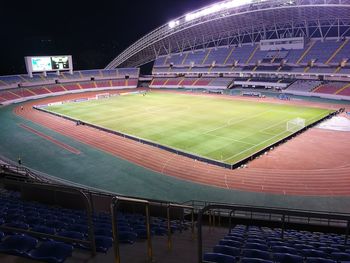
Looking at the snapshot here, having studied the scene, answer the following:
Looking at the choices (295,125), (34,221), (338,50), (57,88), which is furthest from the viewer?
(57,88)

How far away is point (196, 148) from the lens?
28031mm

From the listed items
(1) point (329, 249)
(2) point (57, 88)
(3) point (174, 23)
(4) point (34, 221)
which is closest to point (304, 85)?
(3) point (174, 23)

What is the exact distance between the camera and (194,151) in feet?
89.1

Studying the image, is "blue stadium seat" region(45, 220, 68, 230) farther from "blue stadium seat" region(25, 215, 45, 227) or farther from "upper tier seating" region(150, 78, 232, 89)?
"upper tier seating" region(150, 78, 232, 89)

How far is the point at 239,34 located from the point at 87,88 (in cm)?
4044

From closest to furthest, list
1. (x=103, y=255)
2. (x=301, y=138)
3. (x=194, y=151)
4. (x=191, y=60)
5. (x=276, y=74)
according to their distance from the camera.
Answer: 1. (x=103, y=255)
2. (x=194, y=151)
3. (x=301, y=138)
4. (x=276, y=74)
5. (x=191, y=60)

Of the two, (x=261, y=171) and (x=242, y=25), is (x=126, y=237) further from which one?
(x=242, y=25)

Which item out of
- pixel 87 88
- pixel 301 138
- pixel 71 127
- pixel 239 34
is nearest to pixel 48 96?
pixel 87 88

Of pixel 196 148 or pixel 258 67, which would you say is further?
pixel 258 67

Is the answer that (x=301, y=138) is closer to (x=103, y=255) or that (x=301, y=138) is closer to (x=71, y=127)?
(x=71, y=127)

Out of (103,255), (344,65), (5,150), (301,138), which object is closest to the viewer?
(103,255)

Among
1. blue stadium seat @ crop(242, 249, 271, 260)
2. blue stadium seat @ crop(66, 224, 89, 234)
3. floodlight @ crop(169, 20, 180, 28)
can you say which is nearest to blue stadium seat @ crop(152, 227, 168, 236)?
blue stadium seat @ crop(66, 224, 89, 234)

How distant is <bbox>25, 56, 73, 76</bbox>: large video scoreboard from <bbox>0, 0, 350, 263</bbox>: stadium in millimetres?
246

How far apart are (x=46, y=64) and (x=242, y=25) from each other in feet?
151
